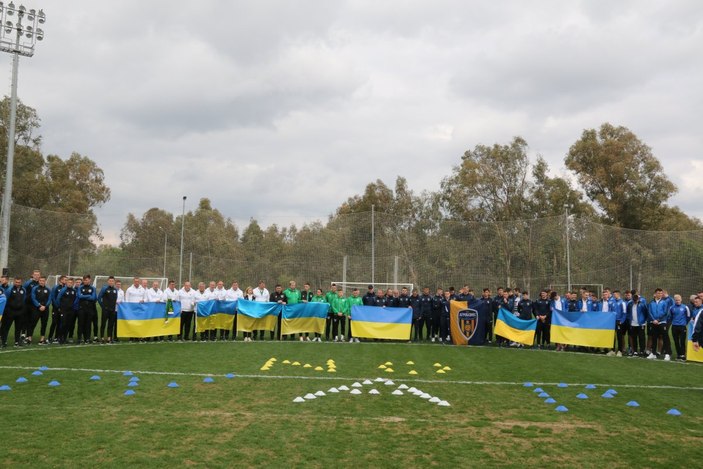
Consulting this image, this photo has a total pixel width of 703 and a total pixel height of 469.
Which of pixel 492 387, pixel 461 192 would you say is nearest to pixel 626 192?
pixel 461 192

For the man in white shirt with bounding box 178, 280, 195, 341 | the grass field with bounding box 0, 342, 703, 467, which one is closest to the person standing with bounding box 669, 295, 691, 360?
the grass field with bounding box 0, 342, 703, 467

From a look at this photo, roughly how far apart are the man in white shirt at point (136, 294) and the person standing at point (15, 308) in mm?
2654

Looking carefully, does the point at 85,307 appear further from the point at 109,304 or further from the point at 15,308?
the point at 15,308

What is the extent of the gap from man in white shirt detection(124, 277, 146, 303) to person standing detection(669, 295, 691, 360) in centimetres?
1444

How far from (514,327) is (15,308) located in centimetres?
1354

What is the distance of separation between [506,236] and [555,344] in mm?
10339

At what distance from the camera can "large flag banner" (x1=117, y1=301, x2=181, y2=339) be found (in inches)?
626

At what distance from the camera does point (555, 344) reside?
17281mm

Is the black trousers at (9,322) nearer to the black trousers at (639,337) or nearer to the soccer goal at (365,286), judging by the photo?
the soccer goal at (365,286)

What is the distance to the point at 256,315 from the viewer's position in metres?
17.1

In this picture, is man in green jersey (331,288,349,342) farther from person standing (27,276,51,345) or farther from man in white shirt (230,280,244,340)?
person standing (27,276,51,345)

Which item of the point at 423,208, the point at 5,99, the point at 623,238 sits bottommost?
the point at 623,238

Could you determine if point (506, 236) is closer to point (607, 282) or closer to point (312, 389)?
point (607, 282)

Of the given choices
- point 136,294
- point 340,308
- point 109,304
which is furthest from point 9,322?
point 340,308
